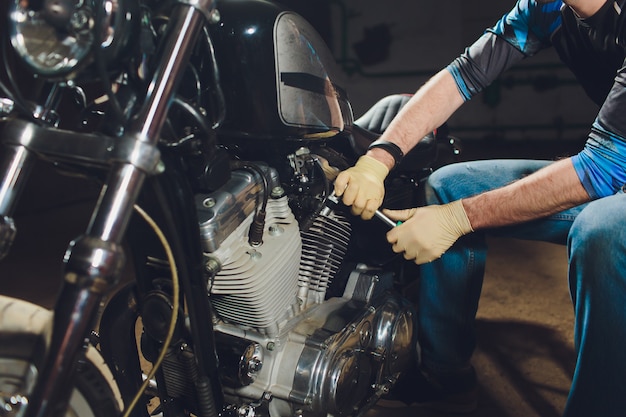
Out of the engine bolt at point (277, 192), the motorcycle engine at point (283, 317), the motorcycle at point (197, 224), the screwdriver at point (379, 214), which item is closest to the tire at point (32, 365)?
the motorcycle at point (197, 224)

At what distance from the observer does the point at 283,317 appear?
3.81ft

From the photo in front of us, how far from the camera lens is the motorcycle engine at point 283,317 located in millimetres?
1018

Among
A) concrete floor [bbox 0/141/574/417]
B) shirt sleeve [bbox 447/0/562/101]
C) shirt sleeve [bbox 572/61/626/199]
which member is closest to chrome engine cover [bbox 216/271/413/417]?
concrete floor [bbox 0/141/574/417]

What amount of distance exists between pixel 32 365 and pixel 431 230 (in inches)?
32.6

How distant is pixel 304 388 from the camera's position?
109cm

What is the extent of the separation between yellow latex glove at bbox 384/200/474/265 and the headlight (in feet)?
2.53

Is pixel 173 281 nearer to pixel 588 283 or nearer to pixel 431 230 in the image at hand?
pixel 431 230

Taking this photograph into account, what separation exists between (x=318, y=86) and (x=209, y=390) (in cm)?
63

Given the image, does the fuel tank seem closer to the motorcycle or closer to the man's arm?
the motorcycle

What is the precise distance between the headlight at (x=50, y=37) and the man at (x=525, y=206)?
62cm

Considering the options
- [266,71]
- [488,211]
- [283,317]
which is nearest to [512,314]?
[488,211]

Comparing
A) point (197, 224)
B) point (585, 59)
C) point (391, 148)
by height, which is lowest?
point (197, 224)

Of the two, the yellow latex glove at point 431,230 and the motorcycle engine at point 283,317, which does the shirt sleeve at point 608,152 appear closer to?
the yellow latex glove at point 431,230

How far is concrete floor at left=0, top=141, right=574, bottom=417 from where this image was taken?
157 centimetres
